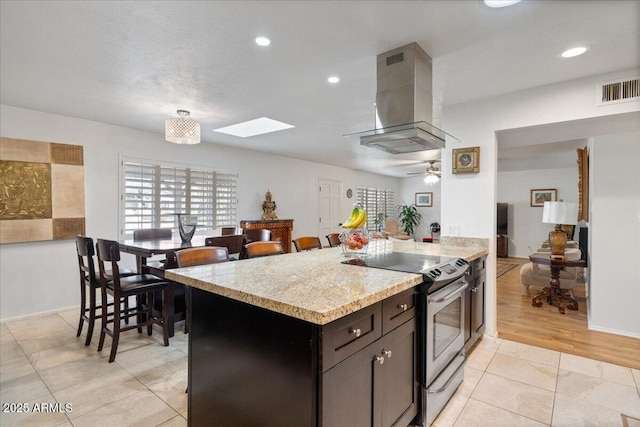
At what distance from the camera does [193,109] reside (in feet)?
11.7

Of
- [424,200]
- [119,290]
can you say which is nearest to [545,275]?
[119,290]

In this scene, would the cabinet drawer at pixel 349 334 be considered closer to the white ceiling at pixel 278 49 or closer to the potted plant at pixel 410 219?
the white ceiling at pixel 278 49

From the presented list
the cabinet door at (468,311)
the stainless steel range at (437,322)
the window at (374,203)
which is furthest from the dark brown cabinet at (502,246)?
the stainless steel range at (437,322)

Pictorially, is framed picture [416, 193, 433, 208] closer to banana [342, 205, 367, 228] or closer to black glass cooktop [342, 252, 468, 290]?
black glass cooktop [342, 252, 468, 290]

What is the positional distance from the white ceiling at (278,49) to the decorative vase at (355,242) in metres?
1.33

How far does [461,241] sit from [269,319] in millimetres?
2628

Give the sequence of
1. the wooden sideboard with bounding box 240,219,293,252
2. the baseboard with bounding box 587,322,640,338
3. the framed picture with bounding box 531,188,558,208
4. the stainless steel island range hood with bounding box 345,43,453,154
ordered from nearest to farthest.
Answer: the stainless steel island range hood with bounding box 345,43,453,154 < the baseboard with bounding box 587,322,640,338 < the wooden sideboard with bounding box 240,219,293,252 < the framed picture with bounding box 531,188,558,208

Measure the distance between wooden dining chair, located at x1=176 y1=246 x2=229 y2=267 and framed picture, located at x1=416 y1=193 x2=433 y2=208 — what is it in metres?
9.22

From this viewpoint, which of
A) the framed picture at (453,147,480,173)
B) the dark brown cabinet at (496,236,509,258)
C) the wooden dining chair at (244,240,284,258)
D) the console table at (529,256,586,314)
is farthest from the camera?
the dark brown cabinet at (496,236,509,258)

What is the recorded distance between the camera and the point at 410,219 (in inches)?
409

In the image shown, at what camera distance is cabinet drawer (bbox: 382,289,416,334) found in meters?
1.49

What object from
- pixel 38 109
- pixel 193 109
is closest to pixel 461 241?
pixel 193 109

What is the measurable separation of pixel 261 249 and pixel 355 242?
788 millimetres

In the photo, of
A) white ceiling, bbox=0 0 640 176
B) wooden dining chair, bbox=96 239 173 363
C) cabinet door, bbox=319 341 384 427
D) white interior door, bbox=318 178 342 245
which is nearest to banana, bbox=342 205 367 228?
cabinet door, bbox=319 341 384 427
